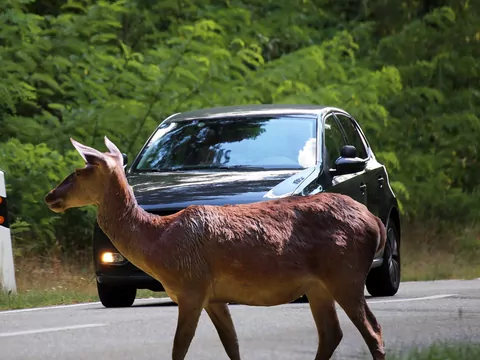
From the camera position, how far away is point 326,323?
795 centimetres

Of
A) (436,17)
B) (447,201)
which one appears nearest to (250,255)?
(447,201)

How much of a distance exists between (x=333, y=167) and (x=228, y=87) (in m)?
6.70

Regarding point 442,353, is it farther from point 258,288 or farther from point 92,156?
point 92,156

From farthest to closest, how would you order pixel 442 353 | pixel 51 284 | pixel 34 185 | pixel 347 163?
1. pixel 34 185
2. pixel 51 284
3. pixel 347 163
4. pixel 442 353

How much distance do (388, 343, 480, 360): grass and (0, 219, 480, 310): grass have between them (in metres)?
5.56

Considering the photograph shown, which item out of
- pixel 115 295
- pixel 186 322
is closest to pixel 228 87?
pixel 115 295

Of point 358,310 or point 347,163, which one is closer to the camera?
point 358,310

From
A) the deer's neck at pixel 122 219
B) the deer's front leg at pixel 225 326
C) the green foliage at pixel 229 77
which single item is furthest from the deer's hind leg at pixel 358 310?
the green foliage at pixel 229 77

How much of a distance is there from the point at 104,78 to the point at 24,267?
3.59m

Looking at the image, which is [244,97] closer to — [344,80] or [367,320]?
[344,80]

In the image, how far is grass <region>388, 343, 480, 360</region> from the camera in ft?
26.0

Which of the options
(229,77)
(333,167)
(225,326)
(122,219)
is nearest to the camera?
(122,219)

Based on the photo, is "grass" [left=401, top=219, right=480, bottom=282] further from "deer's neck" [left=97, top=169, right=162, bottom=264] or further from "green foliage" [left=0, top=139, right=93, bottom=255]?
"deer's neck" [left=97, top=169, right=162, bottom=264]

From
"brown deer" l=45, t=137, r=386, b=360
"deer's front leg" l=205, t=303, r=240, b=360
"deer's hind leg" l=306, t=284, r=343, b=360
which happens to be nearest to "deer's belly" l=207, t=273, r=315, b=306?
"brown deer" l=45, t=137, r=386, b=360
